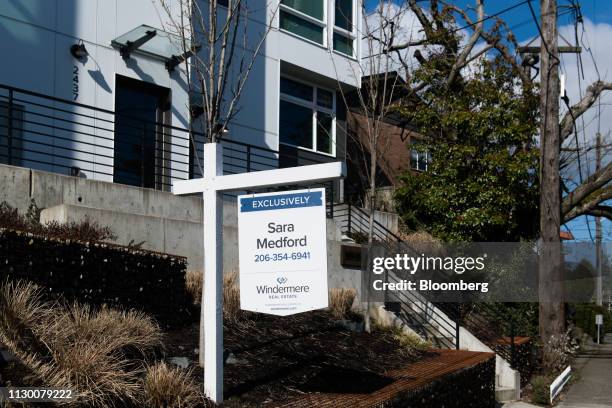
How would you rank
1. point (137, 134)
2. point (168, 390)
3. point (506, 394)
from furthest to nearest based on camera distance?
point (137, 134) → point (506, 394) → point (168, 390)

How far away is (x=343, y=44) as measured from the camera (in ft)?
71.0

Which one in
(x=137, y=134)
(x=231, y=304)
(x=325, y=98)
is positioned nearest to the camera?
(x=231, y=304)

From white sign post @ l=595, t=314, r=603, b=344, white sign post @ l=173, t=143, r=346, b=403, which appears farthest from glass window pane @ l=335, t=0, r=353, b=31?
white sign post @ l=595, t=314, r=603, b=344

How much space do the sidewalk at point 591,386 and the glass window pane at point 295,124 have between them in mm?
9152

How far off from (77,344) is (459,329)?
9315 millimetres

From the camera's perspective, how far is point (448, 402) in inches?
399

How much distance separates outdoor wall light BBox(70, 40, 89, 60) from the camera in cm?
1461

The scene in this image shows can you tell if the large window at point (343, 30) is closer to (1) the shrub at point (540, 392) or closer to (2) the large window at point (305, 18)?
(2) the large window at point (305, 18)

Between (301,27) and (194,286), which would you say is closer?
(194,286)

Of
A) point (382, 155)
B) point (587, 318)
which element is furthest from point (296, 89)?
point (587, 318)

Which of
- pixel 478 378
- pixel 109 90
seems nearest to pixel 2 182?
pixel 109 90

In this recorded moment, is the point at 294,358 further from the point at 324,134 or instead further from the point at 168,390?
the point at 324,134

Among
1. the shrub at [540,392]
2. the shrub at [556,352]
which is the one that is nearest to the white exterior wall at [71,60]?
the shrub at [540,392]

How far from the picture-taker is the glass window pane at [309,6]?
20250mm
